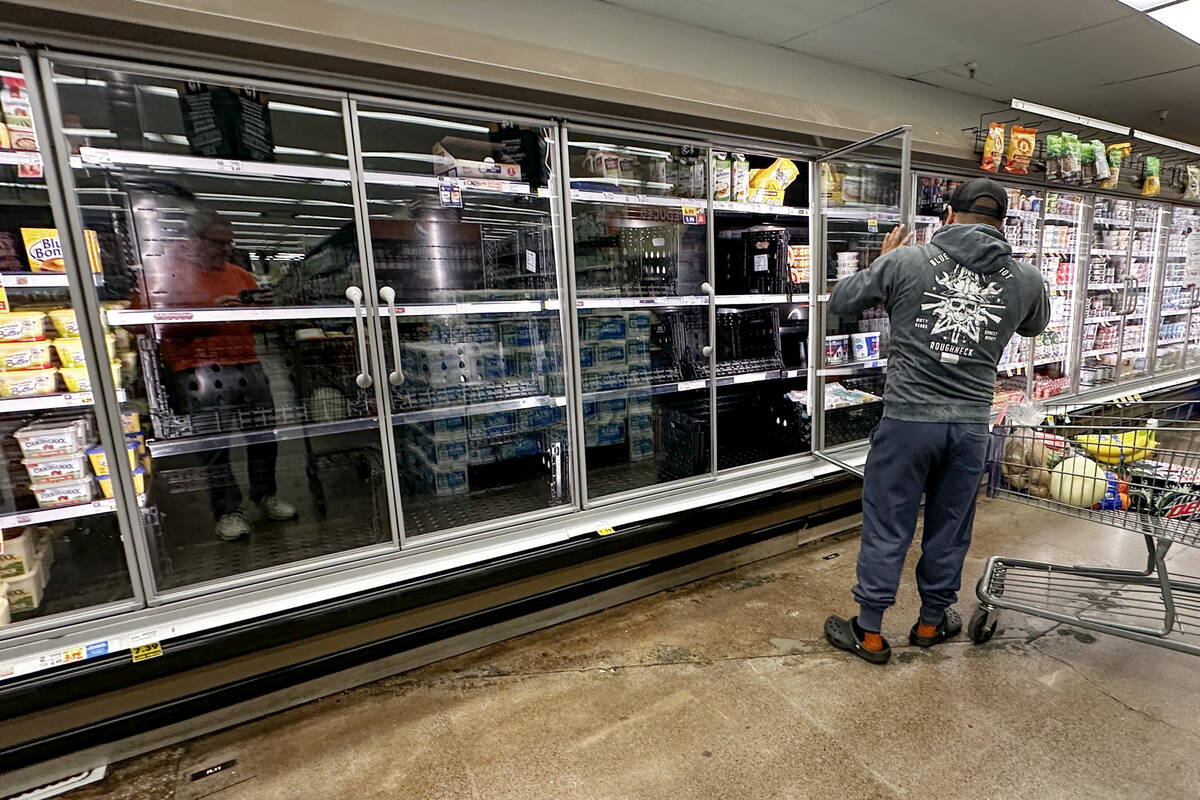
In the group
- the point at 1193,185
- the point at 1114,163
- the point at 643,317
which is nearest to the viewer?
the point at 643,317

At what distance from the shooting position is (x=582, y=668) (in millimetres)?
2301

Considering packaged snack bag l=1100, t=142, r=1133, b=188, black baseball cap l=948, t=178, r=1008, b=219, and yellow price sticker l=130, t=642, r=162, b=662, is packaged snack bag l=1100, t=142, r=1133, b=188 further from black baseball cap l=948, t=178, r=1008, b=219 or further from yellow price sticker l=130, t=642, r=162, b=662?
yellow price sticker l=130, t=642, r=162, b=662

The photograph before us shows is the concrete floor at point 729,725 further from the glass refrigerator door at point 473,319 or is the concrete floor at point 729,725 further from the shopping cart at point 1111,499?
the glass refrigerator door at point 473,319

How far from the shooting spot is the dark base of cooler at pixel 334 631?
5.43ft

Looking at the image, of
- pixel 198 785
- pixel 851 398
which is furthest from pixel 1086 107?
pixel 198 785

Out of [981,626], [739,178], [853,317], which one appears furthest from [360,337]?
[853,317]

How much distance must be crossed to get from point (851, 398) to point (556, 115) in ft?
7.72

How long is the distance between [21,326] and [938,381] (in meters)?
3.05

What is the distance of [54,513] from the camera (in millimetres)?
1827

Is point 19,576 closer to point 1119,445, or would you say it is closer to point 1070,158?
point 1119,445

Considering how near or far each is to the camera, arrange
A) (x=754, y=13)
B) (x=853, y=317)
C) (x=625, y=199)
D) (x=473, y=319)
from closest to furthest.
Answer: (x=625, y=199) → (x=473, y=319) → (x=853, y=317) → (x=754, y=13)

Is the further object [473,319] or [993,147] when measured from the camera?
[993,147]

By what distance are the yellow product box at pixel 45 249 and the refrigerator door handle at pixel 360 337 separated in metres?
0.71

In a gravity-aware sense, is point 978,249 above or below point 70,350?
above
